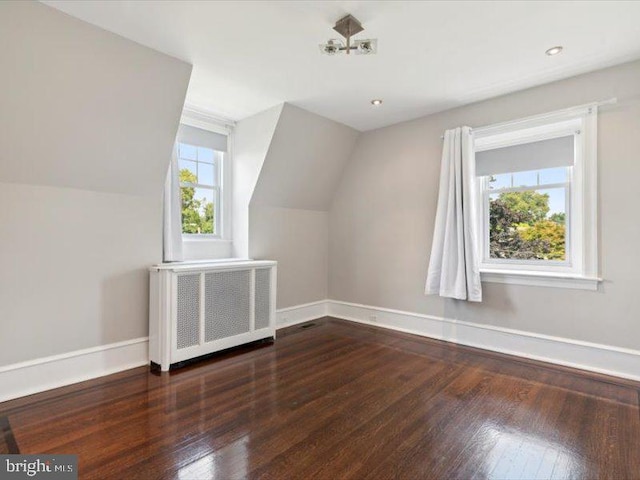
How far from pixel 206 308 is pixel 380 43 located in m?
2.64

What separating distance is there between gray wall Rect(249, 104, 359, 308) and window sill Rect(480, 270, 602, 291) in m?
2.20

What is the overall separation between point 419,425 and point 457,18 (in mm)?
2575

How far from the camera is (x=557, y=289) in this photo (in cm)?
295

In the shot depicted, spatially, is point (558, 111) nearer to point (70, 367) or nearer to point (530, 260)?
point (530, 260)

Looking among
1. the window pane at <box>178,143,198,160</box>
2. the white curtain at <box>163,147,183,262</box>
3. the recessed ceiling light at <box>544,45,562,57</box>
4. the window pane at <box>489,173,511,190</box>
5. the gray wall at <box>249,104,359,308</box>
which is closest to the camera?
the recessed ceiling light at <box>544,45,562,57</box>

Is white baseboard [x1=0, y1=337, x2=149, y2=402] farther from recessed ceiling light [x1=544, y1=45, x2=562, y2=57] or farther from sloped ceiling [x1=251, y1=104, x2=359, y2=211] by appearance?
recessed ceiling light [x1=544, y1=45, x2=562, y2=57]

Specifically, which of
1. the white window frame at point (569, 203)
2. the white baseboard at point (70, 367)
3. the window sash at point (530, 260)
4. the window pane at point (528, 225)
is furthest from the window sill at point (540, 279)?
the white baseboard at point (70, 367)

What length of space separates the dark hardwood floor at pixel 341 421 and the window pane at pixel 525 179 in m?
1.72

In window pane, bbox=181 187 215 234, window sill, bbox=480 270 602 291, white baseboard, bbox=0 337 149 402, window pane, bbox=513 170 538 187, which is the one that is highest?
window pane, bbox=513 170 538 187

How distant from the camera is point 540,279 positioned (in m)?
3.03

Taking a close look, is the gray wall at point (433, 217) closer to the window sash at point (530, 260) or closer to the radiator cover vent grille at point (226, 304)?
the window sash at point (530, 260)

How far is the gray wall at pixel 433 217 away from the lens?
104 inches

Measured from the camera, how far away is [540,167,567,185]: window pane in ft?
10.1

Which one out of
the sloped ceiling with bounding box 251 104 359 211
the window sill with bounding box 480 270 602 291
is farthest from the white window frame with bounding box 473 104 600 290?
the sloped ceiling with bounding box 251 104 359 211
